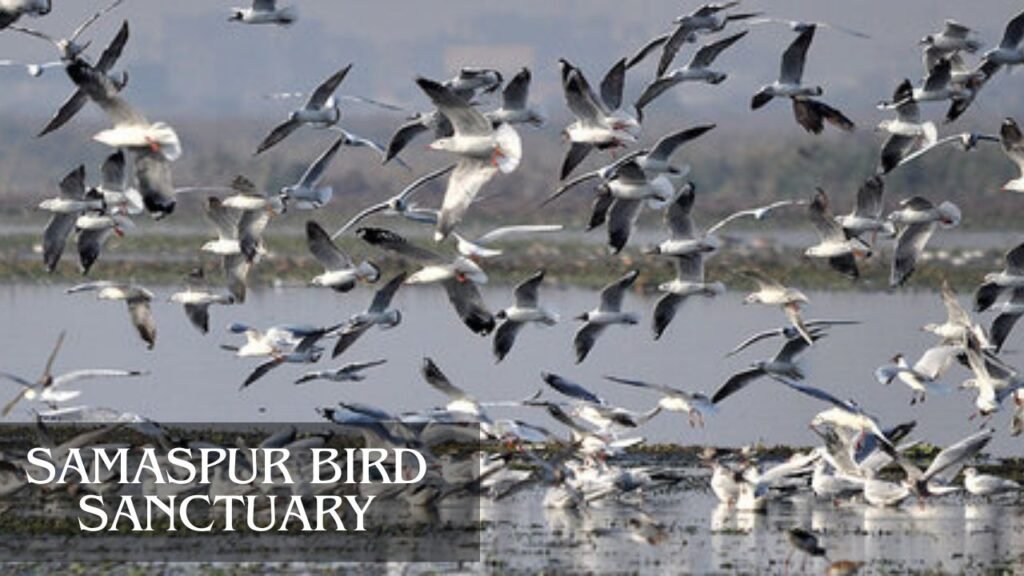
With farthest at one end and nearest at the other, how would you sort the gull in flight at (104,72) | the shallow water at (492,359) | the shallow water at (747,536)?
the shallow water at (492,359)
the gull in flight at (104,72)
the shallow water at (747,536)

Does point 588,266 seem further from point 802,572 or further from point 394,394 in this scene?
point 802,572

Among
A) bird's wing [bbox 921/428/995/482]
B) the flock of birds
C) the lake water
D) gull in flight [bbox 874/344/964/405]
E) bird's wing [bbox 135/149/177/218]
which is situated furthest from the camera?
gull in flight [bbox 874/344/964/405]

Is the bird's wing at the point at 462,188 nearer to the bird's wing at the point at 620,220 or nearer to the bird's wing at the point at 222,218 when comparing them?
the bird's wing at the point at 620,220

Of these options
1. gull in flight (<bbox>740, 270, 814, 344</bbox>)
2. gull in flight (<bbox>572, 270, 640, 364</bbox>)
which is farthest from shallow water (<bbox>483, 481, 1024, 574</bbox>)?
gull in flight (<bbox>740, 270, 814, 344</bbox>)

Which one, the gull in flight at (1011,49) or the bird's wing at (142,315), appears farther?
the bird's wing at (142,315)

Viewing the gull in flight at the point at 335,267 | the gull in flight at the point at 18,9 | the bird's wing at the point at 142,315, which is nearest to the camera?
the gull in flight at the point at 18,9

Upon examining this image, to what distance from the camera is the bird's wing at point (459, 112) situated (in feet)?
69.4

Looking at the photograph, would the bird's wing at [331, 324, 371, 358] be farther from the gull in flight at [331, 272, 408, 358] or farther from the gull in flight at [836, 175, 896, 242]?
the gull in flight at [836, 175, 896, 242]

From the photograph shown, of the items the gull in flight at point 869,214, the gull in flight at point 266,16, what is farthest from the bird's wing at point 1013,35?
the gull in flight at point 266,16

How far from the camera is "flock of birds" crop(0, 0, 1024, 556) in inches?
899

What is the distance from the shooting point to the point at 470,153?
21.8 m

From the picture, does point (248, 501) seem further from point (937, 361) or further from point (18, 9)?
point (937, 361)

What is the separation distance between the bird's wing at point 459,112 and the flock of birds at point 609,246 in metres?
0.02

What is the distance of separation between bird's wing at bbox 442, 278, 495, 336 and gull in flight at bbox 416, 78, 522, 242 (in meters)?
1.29
